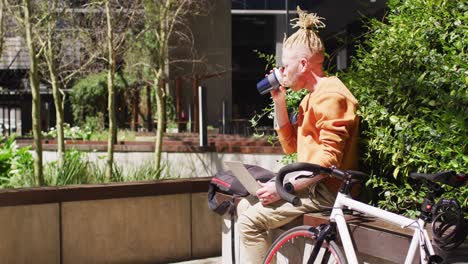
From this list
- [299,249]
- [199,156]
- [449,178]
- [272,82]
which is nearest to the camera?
[449,178]

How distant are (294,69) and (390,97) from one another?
22.7 inches

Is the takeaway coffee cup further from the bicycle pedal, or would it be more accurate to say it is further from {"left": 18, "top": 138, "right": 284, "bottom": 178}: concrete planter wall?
{"left": 18, "top": 138, "right": 284, "bottom": 178}: concrete planter wall

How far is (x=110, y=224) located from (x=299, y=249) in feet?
12.1

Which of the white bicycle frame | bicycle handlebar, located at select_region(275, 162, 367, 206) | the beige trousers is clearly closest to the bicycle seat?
the white bicycle frame

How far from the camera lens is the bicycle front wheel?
10.4 ft

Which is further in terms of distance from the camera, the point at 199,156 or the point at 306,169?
the point at 199,156

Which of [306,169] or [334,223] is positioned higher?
[306,169]

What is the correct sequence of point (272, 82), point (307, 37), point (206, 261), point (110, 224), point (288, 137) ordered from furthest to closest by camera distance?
point (206, 261) < point (110, 224) < point (288, 137) < point (272, 82) < point (307, 37)

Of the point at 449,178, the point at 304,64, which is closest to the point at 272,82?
the point at 304,64

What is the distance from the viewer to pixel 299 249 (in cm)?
359

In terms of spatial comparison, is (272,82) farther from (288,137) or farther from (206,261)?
(206,261)

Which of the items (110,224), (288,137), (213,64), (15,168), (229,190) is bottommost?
(110,224)

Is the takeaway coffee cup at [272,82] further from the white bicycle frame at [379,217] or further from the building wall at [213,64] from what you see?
the building wall at [213,64]

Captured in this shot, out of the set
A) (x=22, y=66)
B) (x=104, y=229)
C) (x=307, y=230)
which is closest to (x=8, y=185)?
(x=104, y=229)
